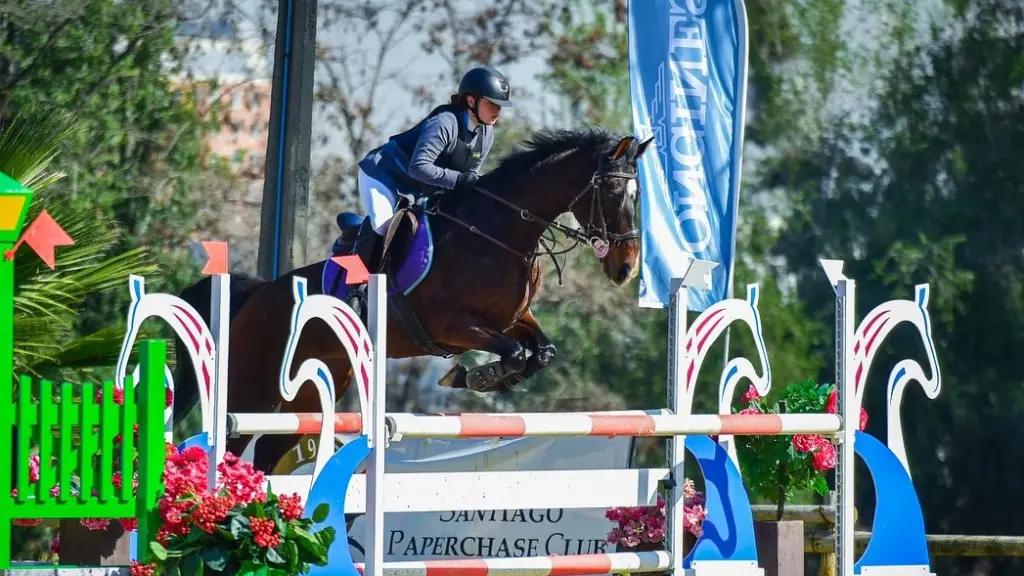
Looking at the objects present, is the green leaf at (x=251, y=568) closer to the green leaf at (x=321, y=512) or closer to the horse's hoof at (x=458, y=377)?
the green leaf at (x=321, y=512)

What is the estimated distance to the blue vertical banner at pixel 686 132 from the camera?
6402 mm

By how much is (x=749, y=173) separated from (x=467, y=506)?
7968 millimetres

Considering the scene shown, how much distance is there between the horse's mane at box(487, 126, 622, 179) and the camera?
5.90 meters

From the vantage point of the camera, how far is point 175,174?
1034 centimetres

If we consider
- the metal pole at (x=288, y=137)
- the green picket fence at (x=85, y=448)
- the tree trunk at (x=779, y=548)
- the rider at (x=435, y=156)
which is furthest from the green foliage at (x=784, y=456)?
the metal pole at (x=288, y=137)

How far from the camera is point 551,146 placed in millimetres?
6008

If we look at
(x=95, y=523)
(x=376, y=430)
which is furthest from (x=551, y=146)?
(x=95, y=523)

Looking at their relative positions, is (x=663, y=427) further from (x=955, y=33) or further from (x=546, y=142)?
(x=955, y=33)

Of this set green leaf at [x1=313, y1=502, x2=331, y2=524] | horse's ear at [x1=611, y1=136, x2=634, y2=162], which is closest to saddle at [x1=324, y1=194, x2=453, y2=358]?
horse's ear at [x1=611, y1=136, x2=634, y2=162]

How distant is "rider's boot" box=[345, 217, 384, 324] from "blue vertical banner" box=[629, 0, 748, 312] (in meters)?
1.19

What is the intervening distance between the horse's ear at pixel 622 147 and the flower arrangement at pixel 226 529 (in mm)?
2587

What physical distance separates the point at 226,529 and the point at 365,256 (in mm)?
2602

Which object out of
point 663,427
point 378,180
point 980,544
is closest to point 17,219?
point 663,427

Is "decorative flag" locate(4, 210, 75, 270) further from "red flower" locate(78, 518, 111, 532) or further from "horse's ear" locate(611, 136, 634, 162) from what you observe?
"horse's ear" locate(611, 136, 634, 162)
